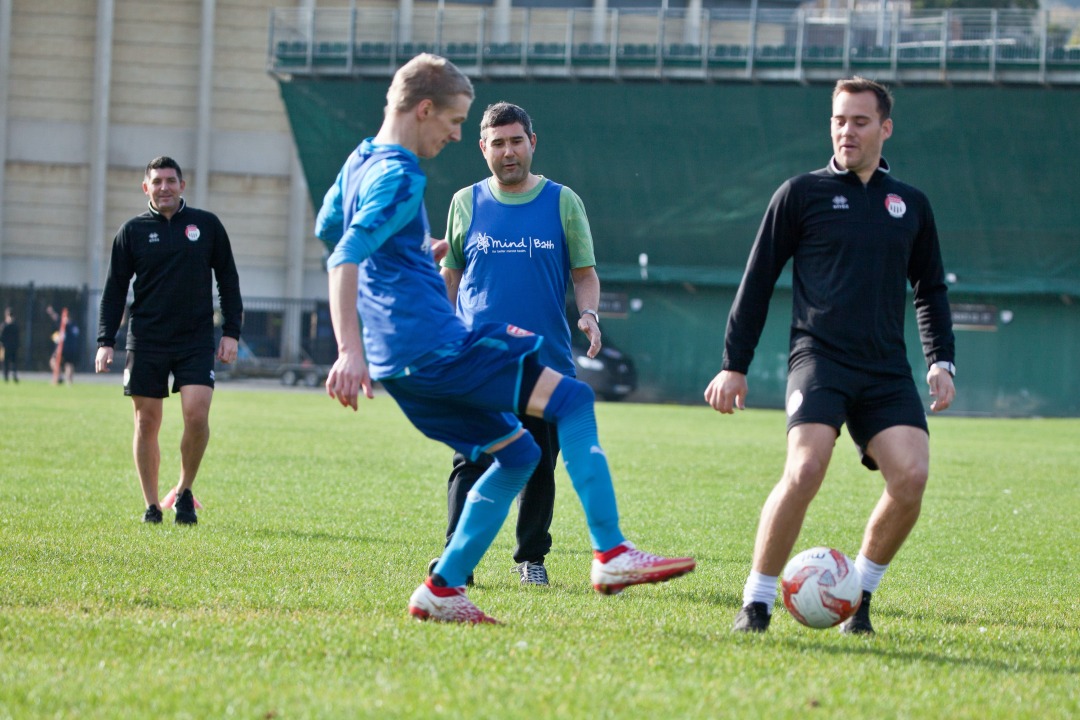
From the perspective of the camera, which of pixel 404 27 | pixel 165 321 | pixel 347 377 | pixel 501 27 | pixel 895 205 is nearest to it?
pixel 347 377

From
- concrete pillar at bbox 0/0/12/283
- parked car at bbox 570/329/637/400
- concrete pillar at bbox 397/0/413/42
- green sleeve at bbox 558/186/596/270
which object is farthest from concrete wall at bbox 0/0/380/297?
green sleeve at bbox 558/186/596/270

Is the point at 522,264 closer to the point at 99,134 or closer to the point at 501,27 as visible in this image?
the point at 501,27

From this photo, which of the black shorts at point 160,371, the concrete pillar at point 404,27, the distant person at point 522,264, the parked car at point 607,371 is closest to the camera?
the distant person at point 522,264

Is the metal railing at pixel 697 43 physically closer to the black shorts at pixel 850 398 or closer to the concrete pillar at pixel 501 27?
the concrete pillar at pixel 501 27

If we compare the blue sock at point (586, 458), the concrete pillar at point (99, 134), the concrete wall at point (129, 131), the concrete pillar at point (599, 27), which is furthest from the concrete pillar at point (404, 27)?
the blue sock at point (586, 458)

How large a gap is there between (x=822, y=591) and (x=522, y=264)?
2.34 m

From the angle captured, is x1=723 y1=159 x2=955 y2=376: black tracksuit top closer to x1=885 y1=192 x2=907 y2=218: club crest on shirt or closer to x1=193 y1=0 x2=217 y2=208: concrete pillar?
x1=885 y1=192 x2=907 y2=218: club crest on shirt

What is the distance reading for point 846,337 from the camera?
17.0 ft

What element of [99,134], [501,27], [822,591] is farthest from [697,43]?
[822,591]

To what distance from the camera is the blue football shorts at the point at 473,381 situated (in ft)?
15.8

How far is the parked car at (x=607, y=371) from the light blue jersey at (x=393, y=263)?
29789 millimetres

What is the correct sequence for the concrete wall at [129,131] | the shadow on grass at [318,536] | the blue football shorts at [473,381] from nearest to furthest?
the blue football shorts at [473,381]
the shadow on grass at [318,536]
the concrete wall at [129,131]

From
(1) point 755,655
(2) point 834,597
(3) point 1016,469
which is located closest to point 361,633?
(1) point 755,655

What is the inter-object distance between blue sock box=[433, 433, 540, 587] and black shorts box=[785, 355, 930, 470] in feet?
3.37
